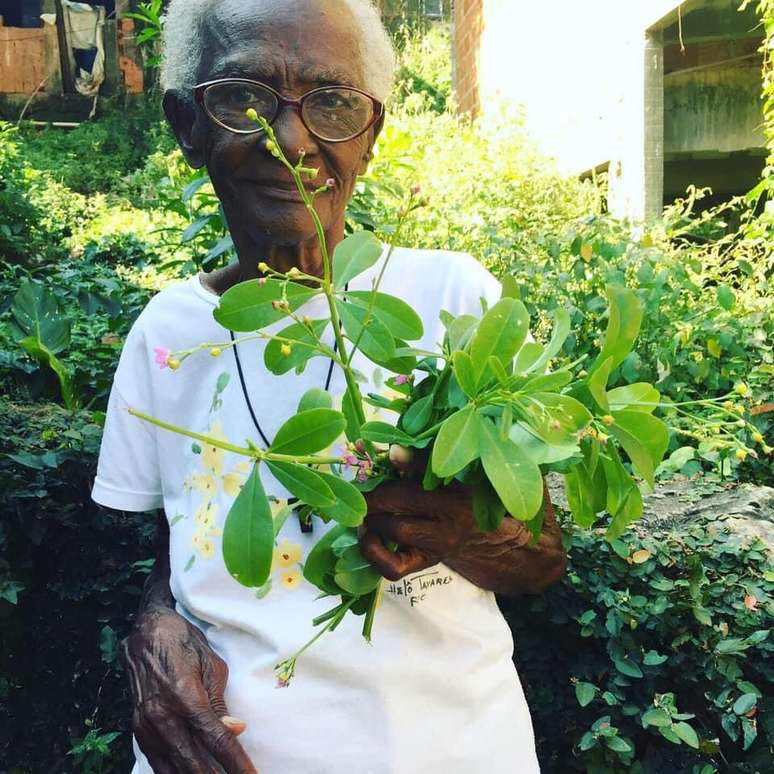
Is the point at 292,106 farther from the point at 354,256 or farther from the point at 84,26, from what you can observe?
the point at 84,26

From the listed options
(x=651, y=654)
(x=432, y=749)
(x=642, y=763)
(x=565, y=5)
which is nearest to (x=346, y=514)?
(x=432, y=749)

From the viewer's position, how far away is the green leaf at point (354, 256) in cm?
123

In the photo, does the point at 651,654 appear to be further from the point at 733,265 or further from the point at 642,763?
the point at 733,265

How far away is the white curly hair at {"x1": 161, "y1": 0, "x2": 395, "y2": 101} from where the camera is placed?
1704 millimetres

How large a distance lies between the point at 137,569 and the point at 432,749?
1452 mm

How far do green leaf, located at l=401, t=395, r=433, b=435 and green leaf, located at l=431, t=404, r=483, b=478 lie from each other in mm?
131

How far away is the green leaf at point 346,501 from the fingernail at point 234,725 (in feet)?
1.87

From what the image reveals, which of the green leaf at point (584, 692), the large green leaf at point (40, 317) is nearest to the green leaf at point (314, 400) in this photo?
the green leaf at point (584, 692)

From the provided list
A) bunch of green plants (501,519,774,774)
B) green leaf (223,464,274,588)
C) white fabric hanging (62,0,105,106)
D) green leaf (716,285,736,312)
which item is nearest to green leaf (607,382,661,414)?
green leaf (223,464,274,588)

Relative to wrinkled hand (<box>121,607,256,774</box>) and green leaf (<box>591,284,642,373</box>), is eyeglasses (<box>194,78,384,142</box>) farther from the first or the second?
wrinkled hand (<box>121,607,256,774</box>)

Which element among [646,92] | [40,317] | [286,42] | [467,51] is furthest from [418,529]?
[467,51]

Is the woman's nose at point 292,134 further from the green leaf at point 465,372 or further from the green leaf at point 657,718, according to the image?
the green leaf at point 657,718

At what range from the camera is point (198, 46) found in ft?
5.64

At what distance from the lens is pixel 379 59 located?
69.2 inches
